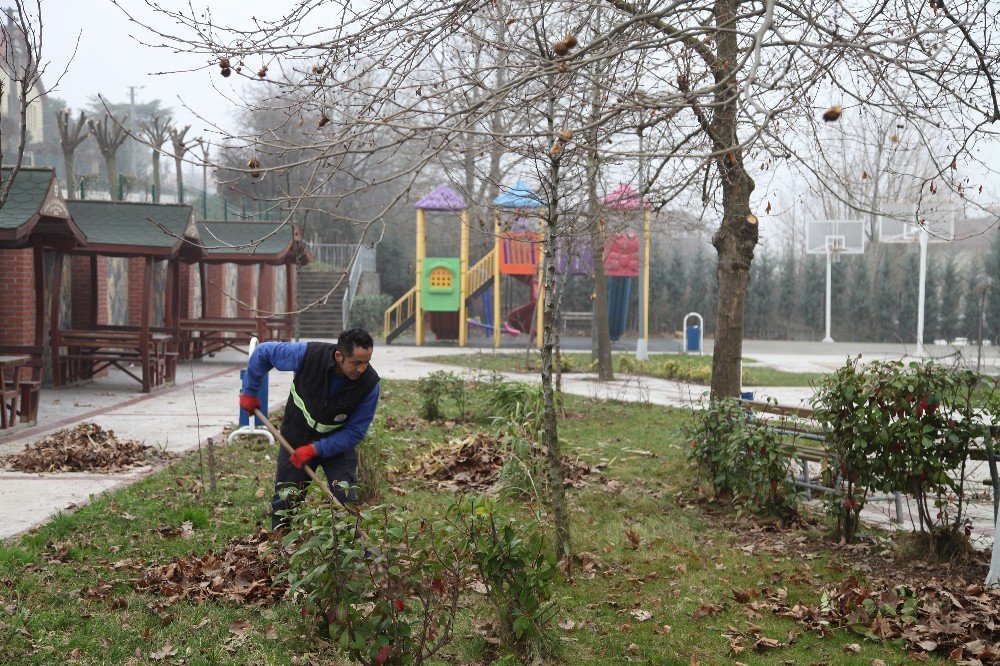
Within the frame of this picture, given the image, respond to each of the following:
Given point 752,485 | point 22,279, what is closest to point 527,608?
point 752,485

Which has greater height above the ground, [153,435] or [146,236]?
[146,236]

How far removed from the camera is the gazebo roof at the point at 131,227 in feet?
49.7

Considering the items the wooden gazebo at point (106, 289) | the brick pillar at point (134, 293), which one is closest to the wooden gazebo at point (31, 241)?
the wooden gazebo at point (106, 289)

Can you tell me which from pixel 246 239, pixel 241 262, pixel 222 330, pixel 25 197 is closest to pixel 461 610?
pixel 25 197

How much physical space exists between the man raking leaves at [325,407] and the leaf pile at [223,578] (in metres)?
0.27

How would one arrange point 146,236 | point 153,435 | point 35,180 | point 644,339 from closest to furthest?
point 153,435 → point 35,180 → point 146,236 → point 644,339

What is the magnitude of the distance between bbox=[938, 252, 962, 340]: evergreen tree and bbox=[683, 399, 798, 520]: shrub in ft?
110

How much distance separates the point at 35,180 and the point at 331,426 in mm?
8034

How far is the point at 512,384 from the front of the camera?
11352mm

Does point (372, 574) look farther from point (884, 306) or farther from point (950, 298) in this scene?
point (884, 306)

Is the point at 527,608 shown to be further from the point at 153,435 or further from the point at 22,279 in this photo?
Answer: the point at 22,279

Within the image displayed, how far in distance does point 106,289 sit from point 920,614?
16778 mm

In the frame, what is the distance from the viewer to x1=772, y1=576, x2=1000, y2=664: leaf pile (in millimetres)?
4789

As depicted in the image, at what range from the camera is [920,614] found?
16.9 ft
